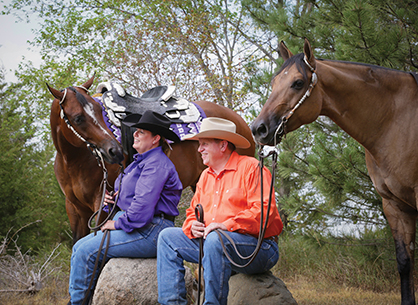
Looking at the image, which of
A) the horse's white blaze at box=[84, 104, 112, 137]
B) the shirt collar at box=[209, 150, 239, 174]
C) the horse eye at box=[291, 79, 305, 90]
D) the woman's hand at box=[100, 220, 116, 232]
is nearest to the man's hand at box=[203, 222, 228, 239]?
the shirt collar at box=[209, 150, 239, 174]

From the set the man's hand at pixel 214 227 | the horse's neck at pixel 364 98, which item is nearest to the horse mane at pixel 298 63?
the horse's neck at pixel 364 98

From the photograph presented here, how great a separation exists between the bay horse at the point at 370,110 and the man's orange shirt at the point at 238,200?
0.33 metres

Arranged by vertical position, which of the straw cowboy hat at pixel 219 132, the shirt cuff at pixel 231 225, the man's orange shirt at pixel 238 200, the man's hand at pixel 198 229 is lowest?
the man's hand at pixel 198 229

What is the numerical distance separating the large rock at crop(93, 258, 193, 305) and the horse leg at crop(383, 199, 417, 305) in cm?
213

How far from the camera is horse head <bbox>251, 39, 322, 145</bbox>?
282cm

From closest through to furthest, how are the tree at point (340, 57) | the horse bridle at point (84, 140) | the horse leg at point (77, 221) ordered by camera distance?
the horse bridle at point (84, 140) → the tree at point (340, 57) → the horse leg at point (77, 221)

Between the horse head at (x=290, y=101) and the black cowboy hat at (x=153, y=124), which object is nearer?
the horse head at (x=290, y=101)

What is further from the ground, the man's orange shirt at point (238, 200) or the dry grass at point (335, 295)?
the man's orange shirt at point (238, 200)

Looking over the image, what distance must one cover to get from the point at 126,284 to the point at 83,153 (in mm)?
1696

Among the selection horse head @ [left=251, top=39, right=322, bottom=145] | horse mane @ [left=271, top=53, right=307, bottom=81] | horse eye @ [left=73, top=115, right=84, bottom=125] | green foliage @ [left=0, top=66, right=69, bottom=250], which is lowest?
green foliage @ [left=0, top=66, right=69, bottom=250]

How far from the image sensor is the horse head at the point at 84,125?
3604 mm

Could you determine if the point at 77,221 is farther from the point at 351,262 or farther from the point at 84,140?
the point at 351,262

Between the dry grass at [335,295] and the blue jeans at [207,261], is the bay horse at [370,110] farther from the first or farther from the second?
the dry grass at [335,295]

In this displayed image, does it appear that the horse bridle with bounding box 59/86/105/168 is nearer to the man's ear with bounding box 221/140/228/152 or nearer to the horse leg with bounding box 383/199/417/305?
the man's ear with bounding box 221/140/228/152
